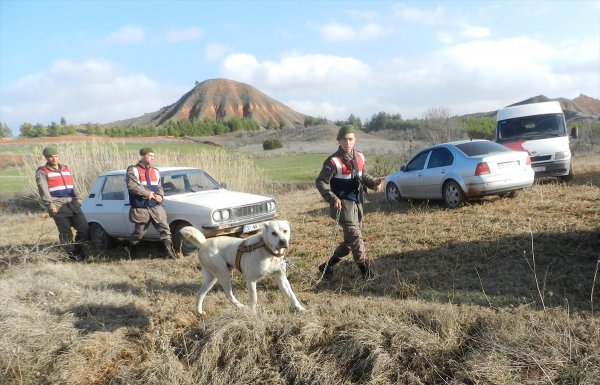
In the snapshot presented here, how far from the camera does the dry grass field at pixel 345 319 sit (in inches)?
145

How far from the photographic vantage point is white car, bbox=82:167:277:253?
741 cm

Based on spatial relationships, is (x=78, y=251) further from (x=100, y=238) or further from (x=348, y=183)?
(x=348, y=183)

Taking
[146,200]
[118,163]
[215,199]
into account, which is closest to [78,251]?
[146,200]

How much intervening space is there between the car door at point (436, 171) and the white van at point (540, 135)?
265cm

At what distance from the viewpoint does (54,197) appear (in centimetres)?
791

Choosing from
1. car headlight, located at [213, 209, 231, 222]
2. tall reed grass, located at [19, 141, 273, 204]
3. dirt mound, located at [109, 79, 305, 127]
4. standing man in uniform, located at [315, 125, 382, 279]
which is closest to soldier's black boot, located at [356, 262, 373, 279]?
standing man in uniform, located at [315, 125, 382, 279]

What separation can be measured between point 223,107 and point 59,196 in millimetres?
149652

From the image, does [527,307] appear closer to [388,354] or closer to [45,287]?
Result: [388,354]

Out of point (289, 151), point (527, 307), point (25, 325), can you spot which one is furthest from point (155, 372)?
point (289, 151)

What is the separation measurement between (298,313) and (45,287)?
367 cm

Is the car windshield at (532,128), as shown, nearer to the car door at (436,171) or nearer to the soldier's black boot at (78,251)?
the car door at (436,171)

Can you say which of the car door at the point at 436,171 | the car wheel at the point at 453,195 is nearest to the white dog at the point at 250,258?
the car wheel at the point at 453,195

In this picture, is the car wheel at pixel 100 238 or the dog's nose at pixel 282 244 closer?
the dog's nose at pixel 282 244

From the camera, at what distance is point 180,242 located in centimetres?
780
